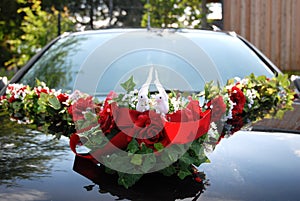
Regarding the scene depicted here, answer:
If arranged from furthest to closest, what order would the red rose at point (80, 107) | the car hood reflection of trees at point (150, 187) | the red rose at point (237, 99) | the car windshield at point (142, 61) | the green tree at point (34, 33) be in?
the green tree at point (34, 33) < the car windshield at point (142, 61) < the red rose at point (237, 99) < the red rose at point (80, 107) < the car hood reflection of trees at point (150, 187)

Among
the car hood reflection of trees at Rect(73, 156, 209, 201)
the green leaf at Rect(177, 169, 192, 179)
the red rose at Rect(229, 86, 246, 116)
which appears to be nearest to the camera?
the car hood reflection of trees at Rect(73, 156, 209, 201)

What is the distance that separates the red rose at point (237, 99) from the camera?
2.25 metres

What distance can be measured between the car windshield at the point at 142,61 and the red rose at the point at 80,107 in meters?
0.80

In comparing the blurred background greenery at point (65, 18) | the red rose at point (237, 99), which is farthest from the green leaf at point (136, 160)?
the blurred background greenery at point (65, 18)

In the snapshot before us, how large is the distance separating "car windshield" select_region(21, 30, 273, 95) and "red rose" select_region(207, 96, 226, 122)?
0.77m

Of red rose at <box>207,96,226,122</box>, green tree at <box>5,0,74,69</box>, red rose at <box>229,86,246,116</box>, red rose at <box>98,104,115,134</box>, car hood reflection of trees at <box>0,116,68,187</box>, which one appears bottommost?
green tree at <box>5,0,74,69</box>

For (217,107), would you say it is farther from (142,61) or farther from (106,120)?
(142,61)

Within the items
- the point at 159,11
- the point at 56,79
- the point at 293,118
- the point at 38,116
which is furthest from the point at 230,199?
the point at 159,11

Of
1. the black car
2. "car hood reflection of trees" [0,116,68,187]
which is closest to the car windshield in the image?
the black car

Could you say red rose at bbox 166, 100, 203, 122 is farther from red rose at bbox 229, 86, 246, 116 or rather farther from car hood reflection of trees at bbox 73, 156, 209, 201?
red rose at bbox 229, 86, 246, 116

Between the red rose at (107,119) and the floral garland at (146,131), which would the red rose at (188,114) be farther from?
the red rose at (107,119)

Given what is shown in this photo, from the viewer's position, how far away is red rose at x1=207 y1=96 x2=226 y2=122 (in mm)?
1854

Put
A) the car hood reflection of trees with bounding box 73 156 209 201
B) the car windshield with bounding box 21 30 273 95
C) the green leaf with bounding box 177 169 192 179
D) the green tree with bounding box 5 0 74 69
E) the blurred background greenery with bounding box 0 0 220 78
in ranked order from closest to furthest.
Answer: the car hood reflection of trees with bounding box 73 156 209 201
the green leaf with bounding box 177 169 192 179
the car windshield with bounding box 21 30 273 95
the green tree with bounding box 5 0 74 69
the blurred background greenery with bounding box 0 0 220 78

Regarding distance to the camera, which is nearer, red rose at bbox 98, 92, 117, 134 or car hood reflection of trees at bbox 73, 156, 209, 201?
car hood reflection of trees at bbox 73, 156, 209, 201
